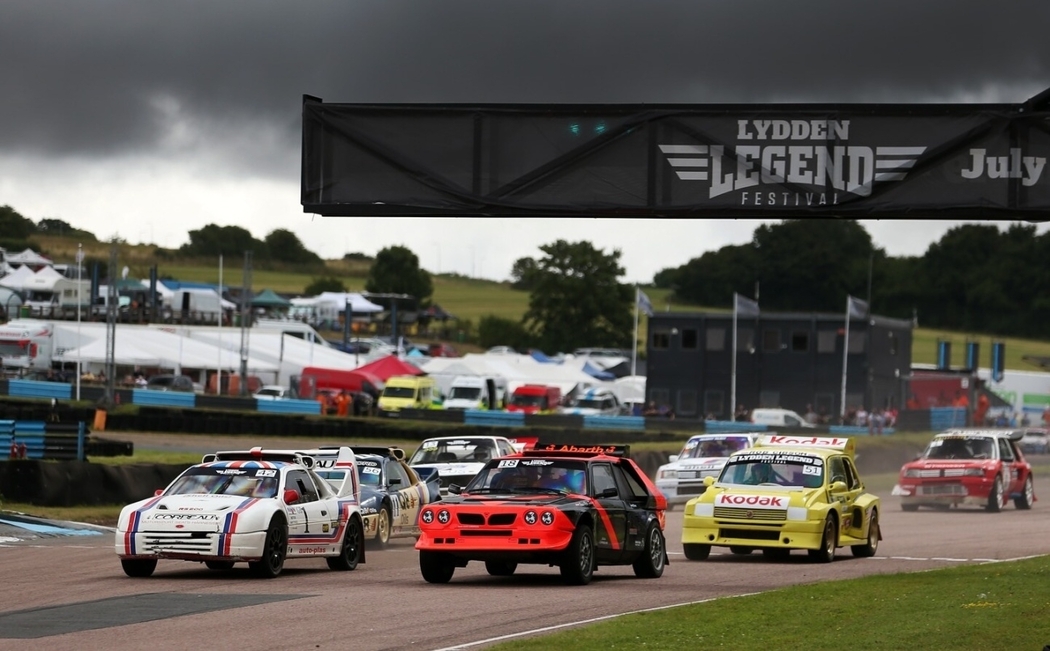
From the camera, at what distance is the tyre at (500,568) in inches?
682

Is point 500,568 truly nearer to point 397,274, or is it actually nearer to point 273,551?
point 273,551

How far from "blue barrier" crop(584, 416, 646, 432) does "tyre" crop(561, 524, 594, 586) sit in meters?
40.3

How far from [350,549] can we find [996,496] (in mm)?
18633

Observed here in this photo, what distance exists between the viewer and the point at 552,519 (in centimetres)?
1608

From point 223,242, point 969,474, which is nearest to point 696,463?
point 969,474

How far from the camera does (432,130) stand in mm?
16391

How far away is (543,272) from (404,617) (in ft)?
428

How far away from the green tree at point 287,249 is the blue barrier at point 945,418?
11513 centimetres

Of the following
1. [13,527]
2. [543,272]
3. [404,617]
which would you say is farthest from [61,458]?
[543,272]

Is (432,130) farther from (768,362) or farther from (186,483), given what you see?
(768,362)

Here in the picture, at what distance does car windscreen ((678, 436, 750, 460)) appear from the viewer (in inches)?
1239

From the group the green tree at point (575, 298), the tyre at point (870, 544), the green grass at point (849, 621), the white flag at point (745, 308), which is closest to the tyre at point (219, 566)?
the green grass at point (849, 621)

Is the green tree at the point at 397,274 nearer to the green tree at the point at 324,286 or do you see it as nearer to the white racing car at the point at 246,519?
the green tree at the point at 324,286

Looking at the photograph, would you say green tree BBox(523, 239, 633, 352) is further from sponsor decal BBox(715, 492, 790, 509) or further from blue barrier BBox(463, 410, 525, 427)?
sponsor decal BBox(715, 492, 790, 509)
